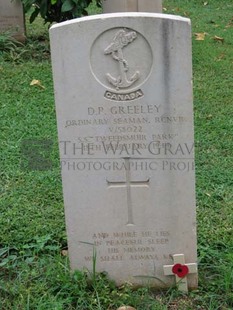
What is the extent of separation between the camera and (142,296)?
300cm

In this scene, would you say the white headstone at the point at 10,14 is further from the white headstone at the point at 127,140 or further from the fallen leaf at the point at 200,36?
the white headstone at the point at 127,140

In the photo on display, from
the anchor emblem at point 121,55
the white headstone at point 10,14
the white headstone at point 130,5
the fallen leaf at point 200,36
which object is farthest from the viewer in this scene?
the fallen leaf at point 200,36

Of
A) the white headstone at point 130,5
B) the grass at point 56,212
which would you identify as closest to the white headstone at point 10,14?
the grass at point 56,212

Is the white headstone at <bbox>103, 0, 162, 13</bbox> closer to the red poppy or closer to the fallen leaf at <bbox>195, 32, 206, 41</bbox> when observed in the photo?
the fallen leaf at <bbox>195, 32, 206, 41</bbox>

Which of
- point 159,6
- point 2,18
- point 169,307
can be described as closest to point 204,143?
point 169,307

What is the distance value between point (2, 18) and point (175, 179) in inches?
223

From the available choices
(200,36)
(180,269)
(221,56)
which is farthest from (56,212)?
(200,36)

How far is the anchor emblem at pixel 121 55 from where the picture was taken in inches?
105

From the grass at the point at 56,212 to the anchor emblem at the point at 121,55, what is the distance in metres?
1.00

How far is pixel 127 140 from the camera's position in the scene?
9.32 ft

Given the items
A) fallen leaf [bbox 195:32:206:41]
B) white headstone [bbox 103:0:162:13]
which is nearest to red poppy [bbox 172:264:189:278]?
white headstone [bbox 103:0:162:13]

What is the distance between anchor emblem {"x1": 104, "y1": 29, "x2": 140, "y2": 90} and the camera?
8.77 feet

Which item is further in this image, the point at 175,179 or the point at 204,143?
the point at 204,143

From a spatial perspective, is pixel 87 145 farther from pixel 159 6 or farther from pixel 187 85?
pixel 159 6
